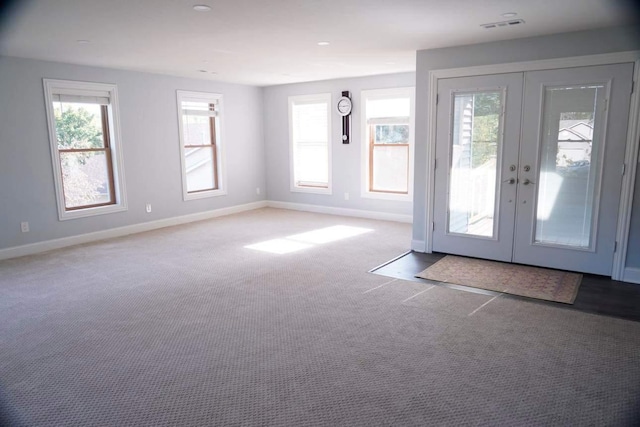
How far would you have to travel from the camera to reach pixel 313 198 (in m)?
8.02

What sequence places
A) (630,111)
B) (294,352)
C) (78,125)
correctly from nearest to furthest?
(294,352) < (630,111) < (78,125)

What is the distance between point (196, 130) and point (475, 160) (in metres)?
4.71

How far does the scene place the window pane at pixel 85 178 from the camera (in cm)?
573

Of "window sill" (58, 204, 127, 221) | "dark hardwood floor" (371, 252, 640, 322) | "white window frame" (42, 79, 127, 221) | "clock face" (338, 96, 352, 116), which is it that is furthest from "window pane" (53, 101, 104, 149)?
"dark hardwood floor" (371, 252, 640, 322)

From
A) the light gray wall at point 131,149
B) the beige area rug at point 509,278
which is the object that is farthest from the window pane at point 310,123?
the beige area rug at point 509,278

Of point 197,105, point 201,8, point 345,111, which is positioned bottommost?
point 345,111

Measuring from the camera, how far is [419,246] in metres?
5.23

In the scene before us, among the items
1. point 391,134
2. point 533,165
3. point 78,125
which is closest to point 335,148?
point 391,134

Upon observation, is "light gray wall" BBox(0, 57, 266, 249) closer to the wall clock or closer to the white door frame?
the wall clock

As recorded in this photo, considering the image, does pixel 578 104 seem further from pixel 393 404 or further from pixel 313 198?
pixel 313 198

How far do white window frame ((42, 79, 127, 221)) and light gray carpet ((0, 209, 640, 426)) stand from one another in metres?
1.39

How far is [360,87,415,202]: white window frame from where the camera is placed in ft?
21.7

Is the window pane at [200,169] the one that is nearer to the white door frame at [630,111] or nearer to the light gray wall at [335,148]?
the light gray wall at [335,148]

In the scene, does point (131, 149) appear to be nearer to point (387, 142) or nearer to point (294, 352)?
point (387, 142)
